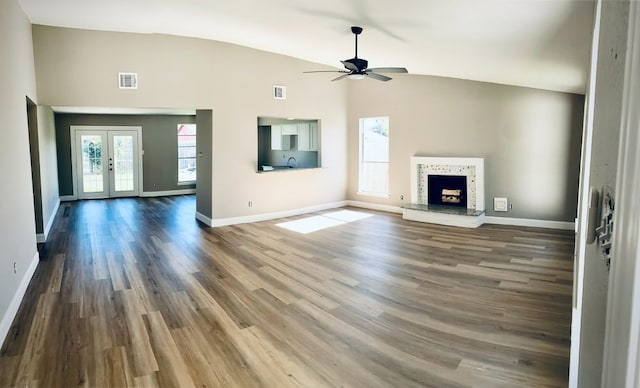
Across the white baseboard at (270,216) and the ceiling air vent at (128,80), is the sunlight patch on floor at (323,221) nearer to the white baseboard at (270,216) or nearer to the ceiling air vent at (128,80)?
the white baseboard at (270,216)

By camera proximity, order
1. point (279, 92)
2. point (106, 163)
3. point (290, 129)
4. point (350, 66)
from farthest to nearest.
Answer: point (106, 163) < point (290, 129) < point (279, 92) < point (350, 66)

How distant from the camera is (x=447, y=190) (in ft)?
26.6

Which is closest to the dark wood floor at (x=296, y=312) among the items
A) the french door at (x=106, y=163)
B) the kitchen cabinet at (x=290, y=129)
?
→ the kitchen cabinet at (x=290, y=129)

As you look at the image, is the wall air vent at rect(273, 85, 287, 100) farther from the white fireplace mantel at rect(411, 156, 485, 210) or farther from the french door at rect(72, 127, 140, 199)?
the french door at rect(72, 127, 140, 199)

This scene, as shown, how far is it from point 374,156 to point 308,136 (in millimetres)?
1577

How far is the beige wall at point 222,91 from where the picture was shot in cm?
604

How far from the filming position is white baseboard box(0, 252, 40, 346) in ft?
10.8

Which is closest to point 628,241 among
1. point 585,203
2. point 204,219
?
point 585,203

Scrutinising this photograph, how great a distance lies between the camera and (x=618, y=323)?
2.14 ft

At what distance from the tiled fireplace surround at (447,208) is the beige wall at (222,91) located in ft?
6.50

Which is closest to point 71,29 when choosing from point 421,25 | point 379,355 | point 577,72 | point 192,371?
point 421,25

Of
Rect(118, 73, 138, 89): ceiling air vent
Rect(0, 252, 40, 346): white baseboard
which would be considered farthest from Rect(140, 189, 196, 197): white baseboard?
Rect(0, 252, 40, 346): white baseboard

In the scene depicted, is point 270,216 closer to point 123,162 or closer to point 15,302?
point 15,302

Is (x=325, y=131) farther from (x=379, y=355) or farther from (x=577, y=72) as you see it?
(x=379, y=355)
